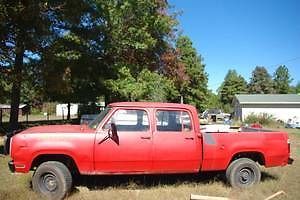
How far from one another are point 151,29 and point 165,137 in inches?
1027

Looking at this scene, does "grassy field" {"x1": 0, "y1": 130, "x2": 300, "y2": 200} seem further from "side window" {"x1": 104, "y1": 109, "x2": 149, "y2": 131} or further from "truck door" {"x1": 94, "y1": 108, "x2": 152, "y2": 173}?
"side window" {"x1": 104, "y1": 109, "x2": 149, "y2": 131}

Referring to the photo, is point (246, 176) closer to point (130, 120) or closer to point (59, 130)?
point (130, 120)

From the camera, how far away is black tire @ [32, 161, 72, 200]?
8508 mm

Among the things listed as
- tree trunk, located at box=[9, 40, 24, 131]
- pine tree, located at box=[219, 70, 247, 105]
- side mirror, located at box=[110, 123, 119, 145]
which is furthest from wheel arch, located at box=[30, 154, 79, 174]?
pine tree, located at box=[219, 70, 247, 105]

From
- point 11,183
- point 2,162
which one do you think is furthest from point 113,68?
point 11,183

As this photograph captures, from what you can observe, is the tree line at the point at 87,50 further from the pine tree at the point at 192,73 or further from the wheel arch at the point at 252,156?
the pine tree at the point at 192,73

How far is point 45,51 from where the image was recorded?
23.8m

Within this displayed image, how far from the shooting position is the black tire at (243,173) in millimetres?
9586

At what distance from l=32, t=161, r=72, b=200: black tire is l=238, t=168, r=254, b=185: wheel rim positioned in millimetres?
3665

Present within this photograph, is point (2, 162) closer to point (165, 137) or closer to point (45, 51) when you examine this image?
point (165, 137)

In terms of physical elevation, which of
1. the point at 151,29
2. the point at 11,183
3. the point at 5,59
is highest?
the point at 151,29

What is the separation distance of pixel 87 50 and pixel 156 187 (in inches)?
813

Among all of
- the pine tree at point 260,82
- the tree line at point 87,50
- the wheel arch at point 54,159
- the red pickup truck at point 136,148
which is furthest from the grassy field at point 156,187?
the pine tree at point 260,82

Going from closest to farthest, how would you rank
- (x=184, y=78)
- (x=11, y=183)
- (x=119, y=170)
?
(x=119, y=170) → (x=11, y=183) → (x=184, y=78)
